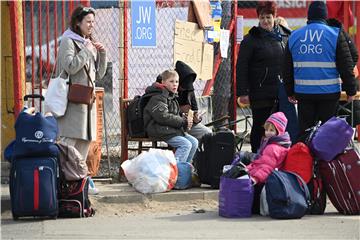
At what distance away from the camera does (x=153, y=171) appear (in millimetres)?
8539

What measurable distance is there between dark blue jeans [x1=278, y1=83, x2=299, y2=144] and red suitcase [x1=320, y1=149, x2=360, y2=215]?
1.36 m

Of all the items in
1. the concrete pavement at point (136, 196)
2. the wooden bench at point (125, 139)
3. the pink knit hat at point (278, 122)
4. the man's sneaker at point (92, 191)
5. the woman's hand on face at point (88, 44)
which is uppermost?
the woman's hand on face at point (88, 44)

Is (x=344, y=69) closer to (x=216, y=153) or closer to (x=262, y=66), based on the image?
(x=262, y=66)

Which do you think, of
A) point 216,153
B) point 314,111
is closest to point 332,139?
point 314,111

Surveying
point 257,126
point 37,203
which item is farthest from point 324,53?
point 37,203

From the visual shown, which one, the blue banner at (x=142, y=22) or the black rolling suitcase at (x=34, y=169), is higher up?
the blue banner at (x=142, y=22)

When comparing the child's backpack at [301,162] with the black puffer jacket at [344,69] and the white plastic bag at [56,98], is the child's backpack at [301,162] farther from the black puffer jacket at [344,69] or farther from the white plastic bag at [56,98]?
the white plastic bag at [56,98]

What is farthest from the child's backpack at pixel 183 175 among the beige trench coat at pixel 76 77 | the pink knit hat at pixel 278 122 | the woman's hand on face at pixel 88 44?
the woman's hand on face at pixel 88 44

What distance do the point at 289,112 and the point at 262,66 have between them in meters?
0.57

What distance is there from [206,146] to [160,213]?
3.40ft

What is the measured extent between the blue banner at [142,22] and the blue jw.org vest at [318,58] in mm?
1825

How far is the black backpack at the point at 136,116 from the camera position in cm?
905

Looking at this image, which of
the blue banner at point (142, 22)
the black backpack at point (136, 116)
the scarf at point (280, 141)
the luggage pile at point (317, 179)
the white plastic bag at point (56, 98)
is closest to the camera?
the luggage pile at point (317, 179)

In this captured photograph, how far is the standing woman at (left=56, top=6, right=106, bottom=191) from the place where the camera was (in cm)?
839
